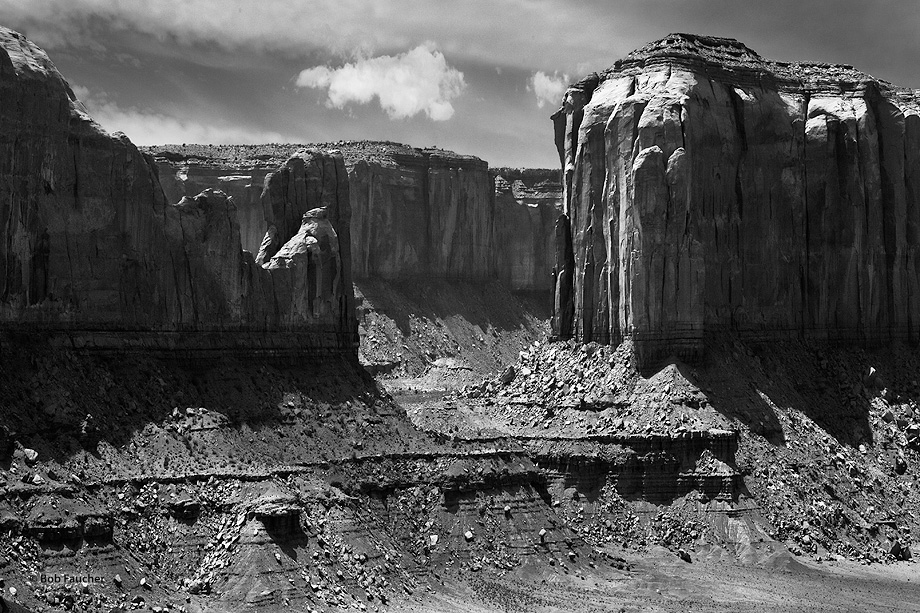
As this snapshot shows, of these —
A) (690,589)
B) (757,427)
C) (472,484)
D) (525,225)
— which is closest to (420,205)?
(525,225)

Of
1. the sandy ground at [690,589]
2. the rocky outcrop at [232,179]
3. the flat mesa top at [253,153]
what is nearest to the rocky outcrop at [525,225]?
the flat mesa top at [253,153]

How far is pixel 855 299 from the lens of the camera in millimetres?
117125

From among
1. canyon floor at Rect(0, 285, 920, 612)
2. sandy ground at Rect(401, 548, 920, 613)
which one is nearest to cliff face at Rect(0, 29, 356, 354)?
canyon floor at Rect(0, 285, 920, 612)

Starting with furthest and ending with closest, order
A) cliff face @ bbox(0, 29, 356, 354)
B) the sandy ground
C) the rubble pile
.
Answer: the rubble pile < the sandy ground < cliff face @ bbox(0, 29, 356, 354)

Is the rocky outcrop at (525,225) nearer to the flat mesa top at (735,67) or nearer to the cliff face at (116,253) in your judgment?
the flat mesa top at (735,67)

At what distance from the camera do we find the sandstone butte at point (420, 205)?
165m

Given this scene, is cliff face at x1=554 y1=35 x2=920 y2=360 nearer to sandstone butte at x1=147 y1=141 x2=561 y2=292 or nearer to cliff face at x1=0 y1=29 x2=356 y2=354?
cliff face at x1=0 y1=29 x2=356 y2=354

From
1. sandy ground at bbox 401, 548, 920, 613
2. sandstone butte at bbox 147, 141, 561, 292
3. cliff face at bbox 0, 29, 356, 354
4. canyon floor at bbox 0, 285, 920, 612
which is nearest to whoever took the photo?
canyon floor at bbox 0, 285, 920, 612

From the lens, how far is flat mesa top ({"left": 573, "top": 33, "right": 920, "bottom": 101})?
113 metres

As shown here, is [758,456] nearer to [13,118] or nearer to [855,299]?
[855,299]

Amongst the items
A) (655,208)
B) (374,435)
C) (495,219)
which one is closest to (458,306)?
(495,219)

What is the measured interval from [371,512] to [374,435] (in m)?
6.05

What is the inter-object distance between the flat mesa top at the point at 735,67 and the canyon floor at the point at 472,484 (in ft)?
46.4

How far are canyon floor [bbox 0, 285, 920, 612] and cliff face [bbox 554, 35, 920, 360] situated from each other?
2241 millimetres
